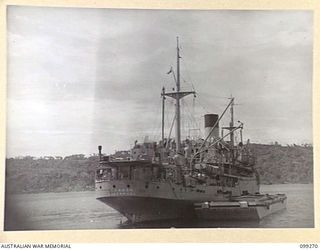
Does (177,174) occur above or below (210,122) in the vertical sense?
below

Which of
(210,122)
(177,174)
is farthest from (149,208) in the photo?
(210,122)

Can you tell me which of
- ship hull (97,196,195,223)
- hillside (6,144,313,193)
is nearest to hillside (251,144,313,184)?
hillside (6,144,313,193)

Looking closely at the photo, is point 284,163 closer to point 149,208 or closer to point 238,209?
point 238,209

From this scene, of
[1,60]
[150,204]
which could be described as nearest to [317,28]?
[150,204]

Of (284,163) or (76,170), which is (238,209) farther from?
(76,170)

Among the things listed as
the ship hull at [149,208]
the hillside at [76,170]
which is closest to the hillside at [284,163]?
the hillside at [76,170]
